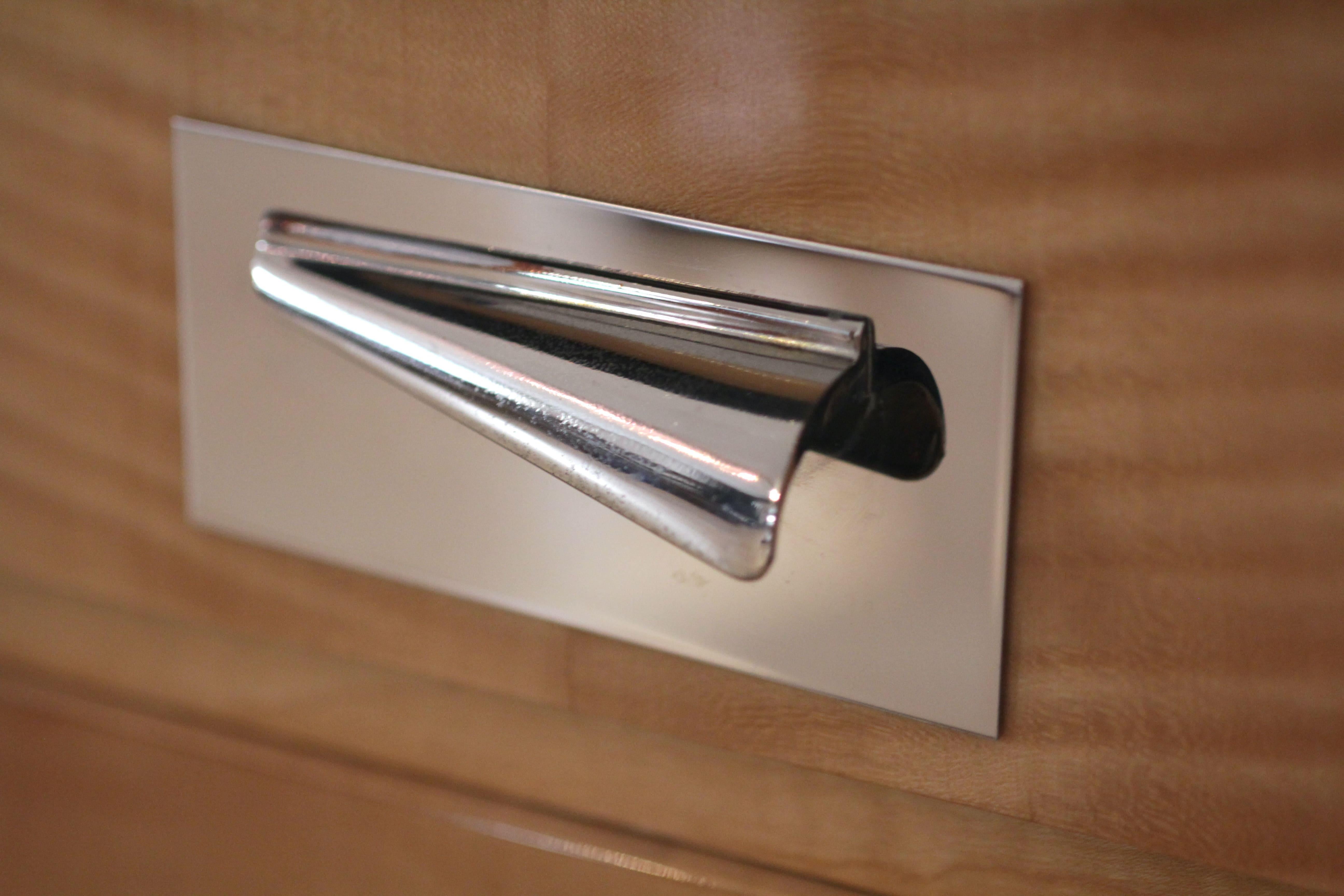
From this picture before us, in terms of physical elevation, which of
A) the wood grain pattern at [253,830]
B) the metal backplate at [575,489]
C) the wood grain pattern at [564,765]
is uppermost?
the metal backplate at [575,489]

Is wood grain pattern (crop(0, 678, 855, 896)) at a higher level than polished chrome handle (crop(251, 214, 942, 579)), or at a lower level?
lower

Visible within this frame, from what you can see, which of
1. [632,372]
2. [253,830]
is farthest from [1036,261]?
[253,830]

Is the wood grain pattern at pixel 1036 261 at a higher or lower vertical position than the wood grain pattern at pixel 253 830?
higher

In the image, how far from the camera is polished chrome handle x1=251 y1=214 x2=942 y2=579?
0.45 feet

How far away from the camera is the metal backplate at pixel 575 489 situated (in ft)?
0.54

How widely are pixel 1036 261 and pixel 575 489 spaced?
7 centimetres

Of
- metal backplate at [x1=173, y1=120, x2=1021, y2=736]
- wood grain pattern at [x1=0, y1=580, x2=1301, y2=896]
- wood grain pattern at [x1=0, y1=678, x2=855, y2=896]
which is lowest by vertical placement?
wood grain pattern at [x1=0, y1=678, x2=855, y2=896]

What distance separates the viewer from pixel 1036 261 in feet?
0.50

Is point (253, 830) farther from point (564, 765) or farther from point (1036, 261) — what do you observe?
point (1036, 261)

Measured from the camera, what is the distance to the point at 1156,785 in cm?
16

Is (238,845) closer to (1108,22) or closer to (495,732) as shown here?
(495,732)

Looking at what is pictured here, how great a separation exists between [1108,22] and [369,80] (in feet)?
0.37

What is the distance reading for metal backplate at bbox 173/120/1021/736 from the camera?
163 millimetres

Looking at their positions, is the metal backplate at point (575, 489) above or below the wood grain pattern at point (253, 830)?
above
